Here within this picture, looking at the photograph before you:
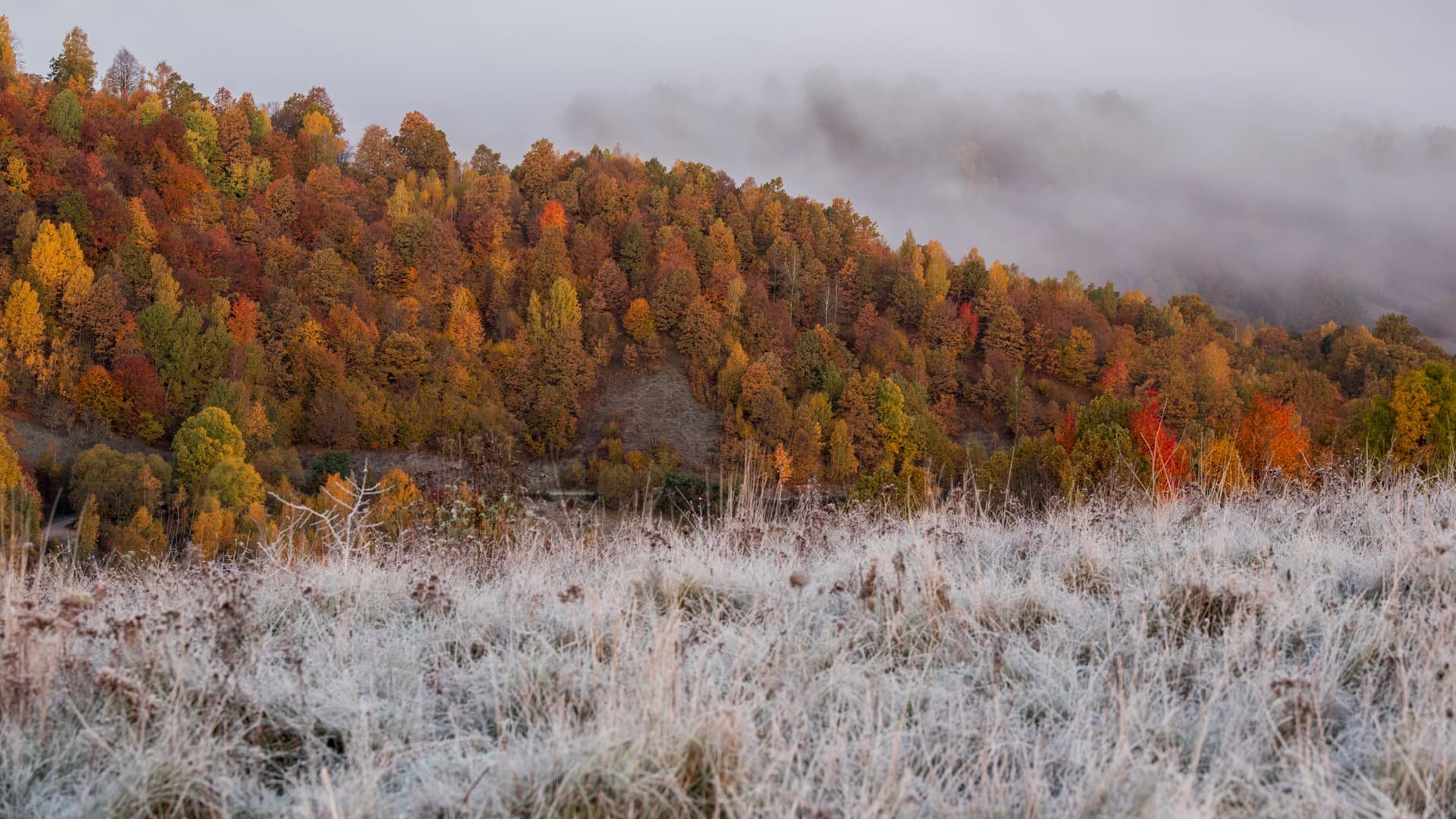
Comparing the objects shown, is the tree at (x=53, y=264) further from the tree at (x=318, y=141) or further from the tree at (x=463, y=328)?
the tree at (x=318, y=141)

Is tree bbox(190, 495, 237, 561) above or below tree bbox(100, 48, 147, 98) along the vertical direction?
below

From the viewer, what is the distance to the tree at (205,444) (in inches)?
1610

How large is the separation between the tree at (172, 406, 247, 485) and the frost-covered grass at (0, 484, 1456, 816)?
42.2m

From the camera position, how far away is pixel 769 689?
2.92 meters

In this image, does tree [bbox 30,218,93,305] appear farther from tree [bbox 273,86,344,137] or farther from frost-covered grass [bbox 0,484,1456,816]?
frost-covered grass [bbox 0,484,1456,816]

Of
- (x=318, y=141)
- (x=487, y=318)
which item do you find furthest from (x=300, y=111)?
(x=487, y=318)

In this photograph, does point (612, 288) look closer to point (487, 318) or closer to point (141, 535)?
point (487, 318)

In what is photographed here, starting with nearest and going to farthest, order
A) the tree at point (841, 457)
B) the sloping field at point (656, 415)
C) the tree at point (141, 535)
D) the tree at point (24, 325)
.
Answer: the tree at point (141, 535) < the tree at point (24, 325) < the tree at point (841, 457) < the sloping field at point (656, 415)

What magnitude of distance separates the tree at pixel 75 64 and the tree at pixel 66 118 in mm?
9214

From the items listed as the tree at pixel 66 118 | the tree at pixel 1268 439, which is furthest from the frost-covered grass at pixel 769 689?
the tree at pixel 66 118

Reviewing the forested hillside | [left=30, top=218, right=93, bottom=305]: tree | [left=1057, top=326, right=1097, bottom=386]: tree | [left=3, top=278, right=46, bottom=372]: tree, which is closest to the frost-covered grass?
the forested hillside

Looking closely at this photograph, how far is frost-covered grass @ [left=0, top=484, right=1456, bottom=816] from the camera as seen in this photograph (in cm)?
236

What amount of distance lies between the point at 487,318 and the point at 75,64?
52.6 meters

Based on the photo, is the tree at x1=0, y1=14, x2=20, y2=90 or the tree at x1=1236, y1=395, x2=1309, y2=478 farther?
the tree at x1=0, y1=14, x2=20, y2=90
